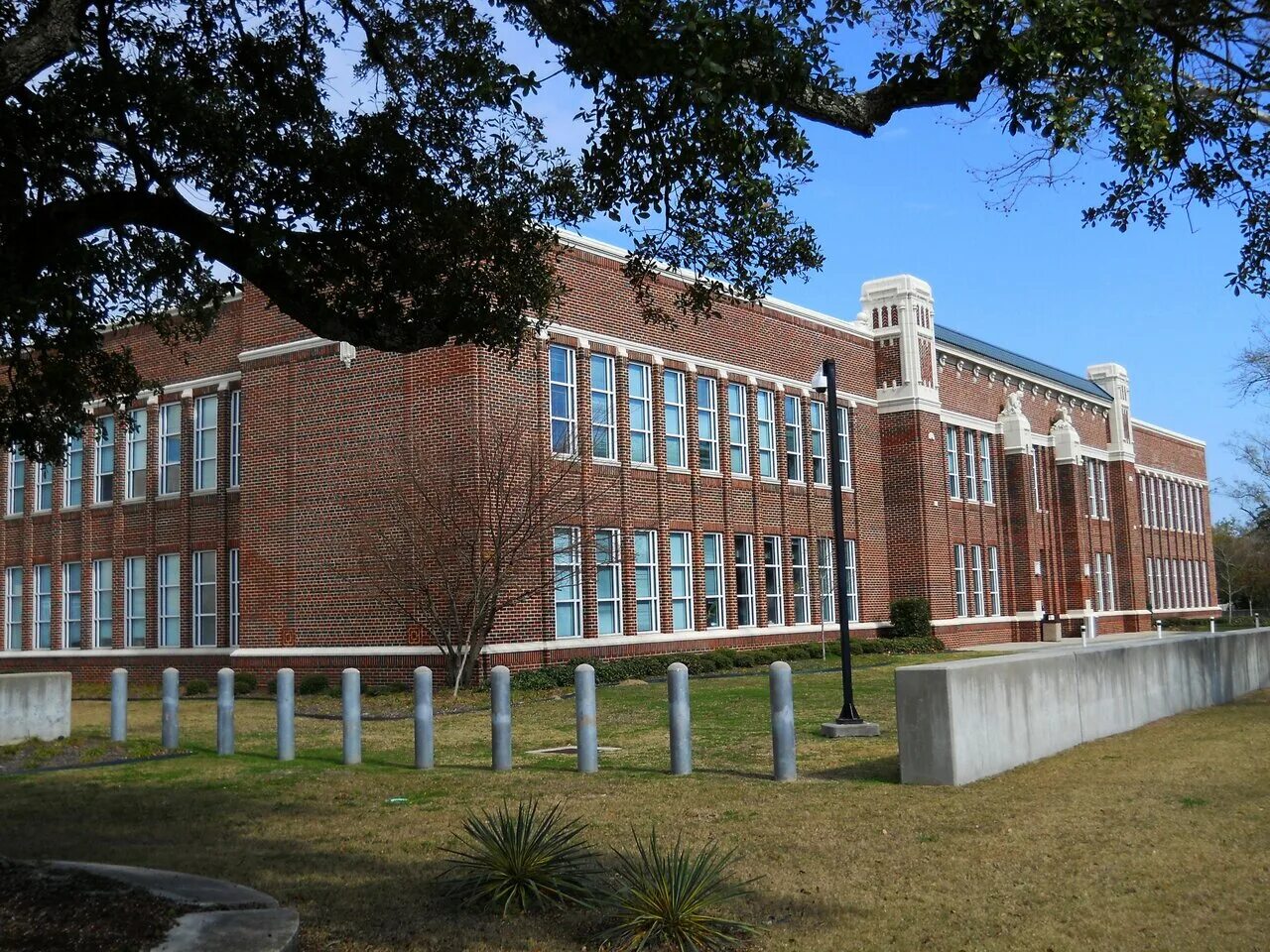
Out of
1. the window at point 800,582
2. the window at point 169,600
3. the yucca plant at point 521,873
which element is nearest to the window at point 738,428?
the window at point 800,582

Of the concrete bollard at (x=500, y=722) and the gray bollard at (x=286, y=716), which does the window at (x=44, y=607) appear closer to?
the gray bollard at (x=286, y=716)

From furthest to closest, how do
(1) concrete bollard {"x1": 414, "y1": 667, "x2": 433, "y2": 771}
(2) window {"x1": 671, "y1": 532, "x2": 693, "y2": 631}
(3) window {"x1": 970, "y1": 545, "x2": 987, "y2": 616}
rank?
(3) window {"x1": 970, "y1": 545, "x2": 987, "y2": 616}, (2) window {"x1": 671, "y1": 532, "x2": 693, "y2": 631}, (1) concrete bollard {"x1": 414, "y1": 667, "x2": 433, "y2": 771}

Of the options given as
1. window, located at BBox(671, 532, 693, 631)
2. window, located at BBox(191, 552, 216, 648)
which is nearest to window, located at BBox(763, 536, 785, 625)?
window, located at BBox(671, 532, 693, 631)

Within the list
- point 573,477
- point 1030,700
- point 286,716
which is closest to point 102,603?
point 573,477

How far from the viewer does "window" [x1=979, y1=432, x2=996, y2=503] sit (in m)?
43.3

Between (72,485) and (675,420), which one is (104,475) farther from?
(675,420)

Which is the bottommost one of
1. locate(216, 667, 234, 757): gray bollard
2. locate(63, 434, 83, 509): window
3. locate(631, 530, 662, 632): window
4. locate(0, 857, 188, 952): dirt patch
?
locate(0, 857, 188, 952): dirt patch

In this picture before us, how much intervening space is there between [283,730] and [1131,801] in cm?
901

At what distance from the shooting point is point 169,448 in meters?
31.1

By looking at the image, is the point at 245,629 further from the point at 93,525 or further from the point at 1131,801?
the point at 1131,801

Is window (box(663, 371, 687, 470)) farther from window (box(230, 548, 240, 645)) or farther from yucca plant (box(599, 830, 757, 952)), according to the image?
yucca plant (box(599, 830, 757, 952))

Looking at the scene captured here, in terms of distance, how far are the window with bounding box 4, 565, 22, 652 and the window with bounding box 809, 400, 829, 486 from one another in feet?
71.1

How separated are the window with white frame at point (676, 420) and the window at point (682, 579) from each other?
5.70ft

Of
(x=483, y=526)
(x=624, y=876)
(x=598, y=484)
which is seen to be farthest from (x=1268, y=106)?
(x=598, y=484)
